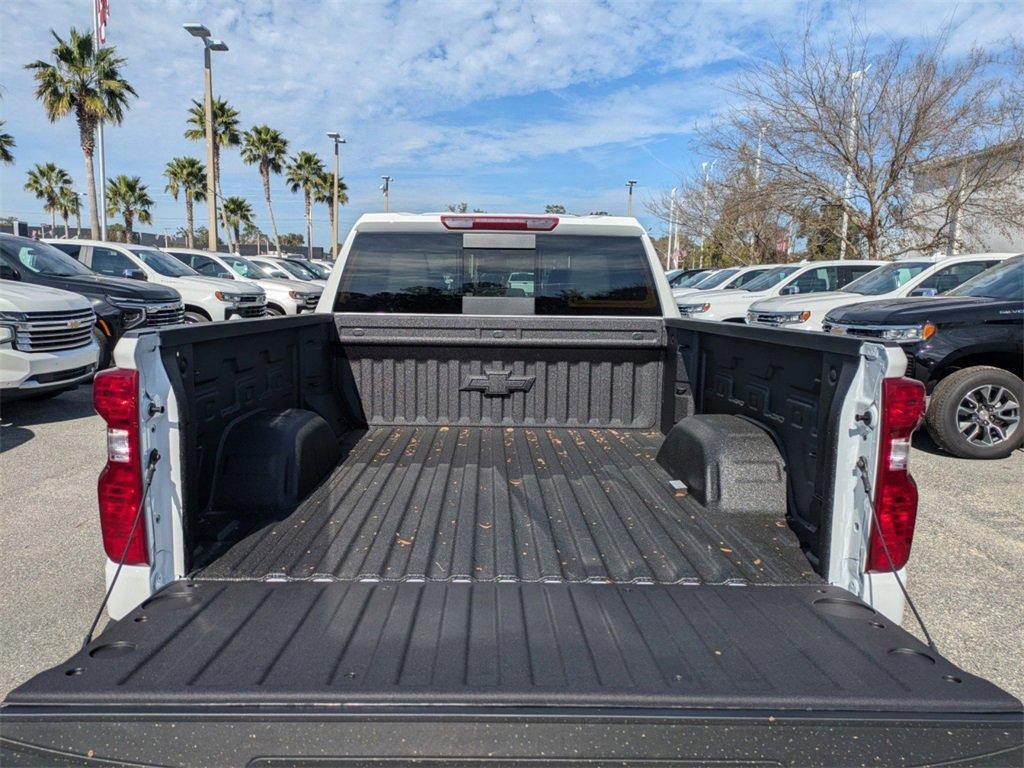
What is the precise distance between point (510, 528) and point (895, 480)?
1412 millimetres

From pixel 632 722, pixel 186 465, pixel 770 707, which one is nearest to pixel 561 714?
pixel 632 722

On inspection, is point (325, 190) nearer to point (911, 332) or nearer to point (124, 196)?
point (124, 196)

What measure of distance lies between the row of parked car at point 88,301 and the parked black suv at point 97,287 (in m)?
0.01

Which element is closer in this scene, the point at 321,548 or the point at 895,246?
the point at 321,548

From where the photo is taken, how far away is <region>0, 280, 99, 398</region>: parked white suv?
717 centimetres

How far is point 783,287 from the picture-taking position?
13906 millimetres

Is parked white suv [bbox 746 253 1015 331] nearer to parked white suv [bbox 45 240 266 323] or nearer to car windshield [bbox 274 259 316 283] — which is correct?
parked white suv [bbox 45 240 266 323]

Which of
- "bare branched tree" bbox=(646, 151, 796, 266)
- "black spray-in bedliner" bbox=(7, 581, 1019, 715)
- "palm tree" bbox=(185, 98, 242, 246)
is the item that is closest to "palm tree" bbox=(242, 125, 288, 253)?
"palm tree" bbox=(185, 98, 242, 246)

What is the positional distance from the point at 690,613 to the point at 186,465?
1.74 metres

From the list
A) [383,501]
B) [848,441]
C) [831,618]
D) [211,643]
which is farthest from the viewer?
[383,501]

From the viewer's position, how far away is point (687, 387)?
3.99 m

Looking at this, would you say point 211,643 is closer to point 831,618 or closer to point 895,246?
point 831,618

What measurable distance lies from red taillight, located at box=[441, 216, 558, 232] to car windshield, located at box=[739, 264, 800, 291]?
1145 cm

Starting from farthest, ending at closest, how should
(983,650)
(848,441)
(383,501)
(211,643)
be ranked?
(983,650), (383,501), (848,441), (211,643)
